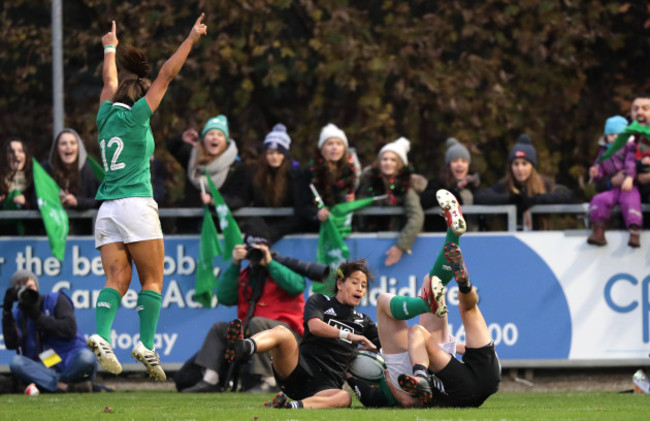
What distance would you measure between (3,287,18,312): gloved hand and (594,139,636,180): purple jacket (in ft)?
18.9

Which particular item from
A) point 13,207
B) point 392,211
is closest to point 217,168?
point 392,211

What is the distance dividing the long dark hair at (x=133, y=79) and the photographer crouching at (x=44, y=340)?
13.7 feet

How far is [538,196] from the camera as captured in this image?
1490 cm

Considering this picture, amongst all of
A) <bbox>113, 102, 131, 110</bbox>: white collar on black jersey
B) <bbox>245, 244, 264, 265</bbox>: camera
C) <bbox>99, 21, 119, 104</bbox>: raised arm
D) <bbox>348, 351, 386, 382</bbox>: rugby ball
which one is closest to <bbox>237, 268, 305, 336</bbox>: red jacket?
<bbox>245, 244, 264, 265</bbox>: camera

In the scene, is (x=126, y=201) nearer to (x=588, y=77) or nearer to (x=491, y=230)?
(x=491, y=230)

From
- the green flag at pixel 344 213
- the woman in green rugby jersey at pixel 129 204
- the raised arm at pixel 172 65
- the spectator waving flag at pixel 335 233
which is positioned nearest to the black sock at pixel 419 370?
the woman in green rugby jersey at pixel 129 204

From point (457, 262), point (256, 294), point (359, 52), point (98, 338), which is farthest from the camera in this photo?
point (359, 52)

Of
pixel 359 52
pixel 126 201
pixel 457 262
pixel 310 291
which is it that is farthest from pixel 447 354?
pixel 359 52

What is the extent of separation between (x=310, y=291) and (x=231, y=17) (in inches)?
208

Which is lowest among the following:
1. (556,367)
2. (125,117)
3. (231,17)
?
(556,367)

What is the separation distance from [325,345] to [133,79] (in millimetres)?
2684

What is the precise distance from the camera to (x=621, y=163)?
14609 mm

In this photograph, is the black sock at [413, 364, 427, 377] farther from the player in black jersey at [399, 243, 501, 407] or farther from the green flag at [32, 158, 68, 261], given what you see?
the green flag at [32, 158, 68, 261]

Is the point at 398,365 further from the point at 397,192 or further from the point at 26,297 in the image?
the point at 26,297
